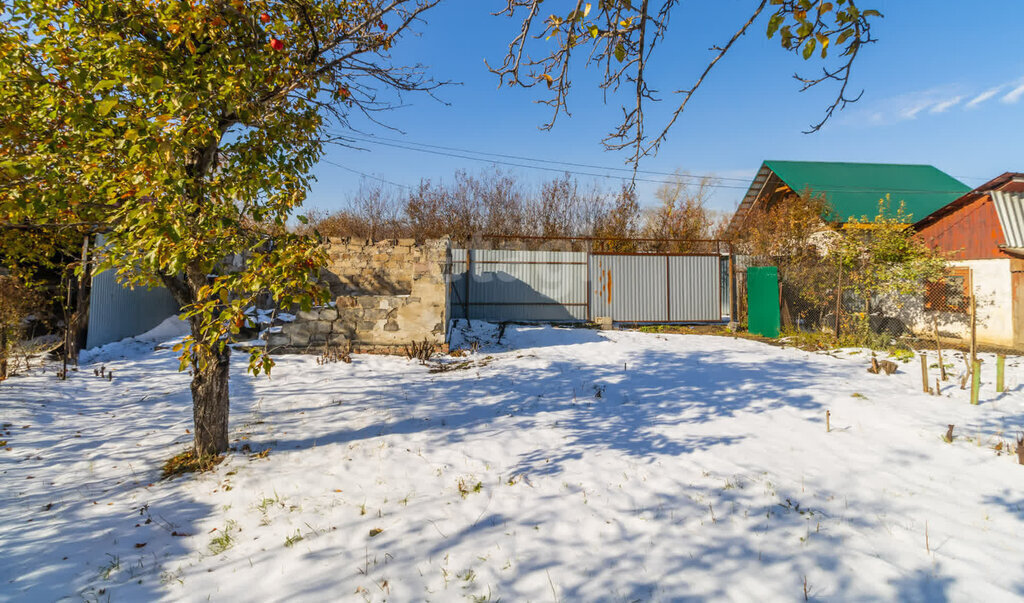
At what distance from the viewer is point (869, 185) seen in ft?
59.8

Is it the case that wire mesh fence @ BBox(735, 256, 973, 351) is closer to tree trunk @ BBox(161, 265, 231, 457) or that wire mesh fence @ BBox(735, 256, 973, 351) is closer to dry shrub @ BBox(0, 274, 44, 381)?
tree trunk @ BBox(161, 265, 231, 457)

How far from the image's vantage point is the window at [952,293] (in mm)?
11250

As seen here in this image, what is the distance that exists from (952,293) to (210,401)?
15515 millimetres

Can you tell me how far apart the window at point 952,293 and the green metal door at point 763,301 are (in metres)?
3.61

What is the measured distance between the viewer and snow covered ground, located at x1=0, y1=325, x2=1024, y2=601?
256 cm

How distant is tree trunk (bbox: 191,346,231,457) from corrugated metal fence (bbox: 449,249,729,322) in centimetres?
827

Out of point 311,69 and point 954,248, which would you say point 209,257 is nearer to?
point 311,69

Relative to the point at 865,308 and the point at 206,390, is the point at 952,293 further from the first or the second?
the point at 206,390

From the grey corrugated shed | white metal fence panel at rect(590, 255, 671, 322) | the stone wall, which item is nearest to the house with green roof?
the grey corrugated shed

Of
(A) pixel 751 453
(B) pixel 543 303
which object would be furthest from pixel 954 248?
(A) pixel 751 453

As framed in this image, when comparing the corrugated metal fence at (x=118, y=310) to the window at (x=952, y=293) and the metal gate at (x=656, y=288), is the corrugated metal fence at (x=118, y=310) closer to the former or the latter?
the metal gate at (x=656, y=288)

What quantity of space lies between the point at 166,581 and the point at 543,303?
1072 centimetres

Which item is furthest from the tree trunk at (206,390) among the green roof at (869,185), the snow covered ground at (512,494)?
the green roof at (869,185)

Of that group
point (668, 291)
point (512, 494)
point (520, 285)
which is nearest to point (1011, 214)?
point (668, 291)
